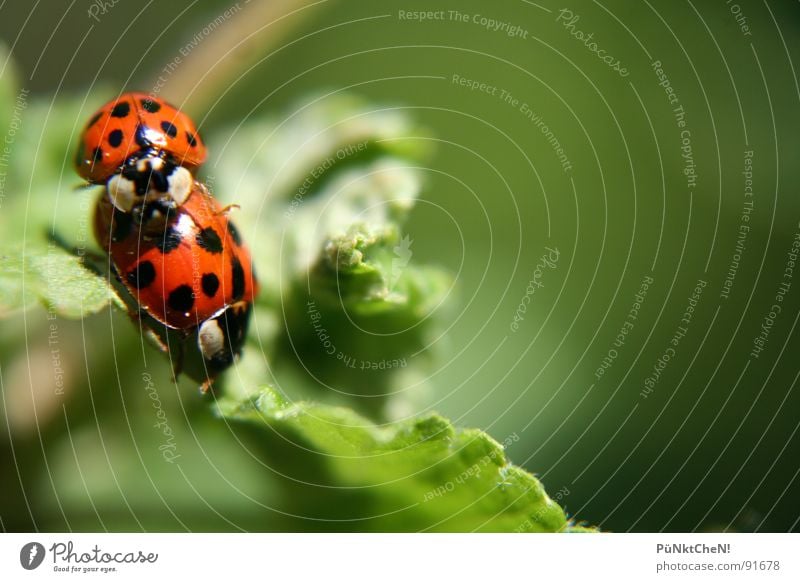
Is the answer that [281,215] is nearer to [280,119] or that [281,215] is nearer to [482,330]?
[280,119]

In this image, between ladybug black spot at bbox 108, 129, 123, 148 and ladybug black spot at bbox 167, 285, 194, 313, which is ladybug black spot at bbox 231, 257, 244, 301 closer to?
ladybug black spot at bbox 167, 285, 194, 313

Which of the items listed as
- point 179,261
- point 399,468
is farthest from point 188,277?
point 399,468

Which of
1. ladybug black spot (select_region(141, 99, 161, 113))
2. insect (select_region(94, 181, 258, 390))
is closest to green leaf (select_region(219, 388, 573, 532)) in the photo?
insect (select_region(94, 181, 258, 390))
